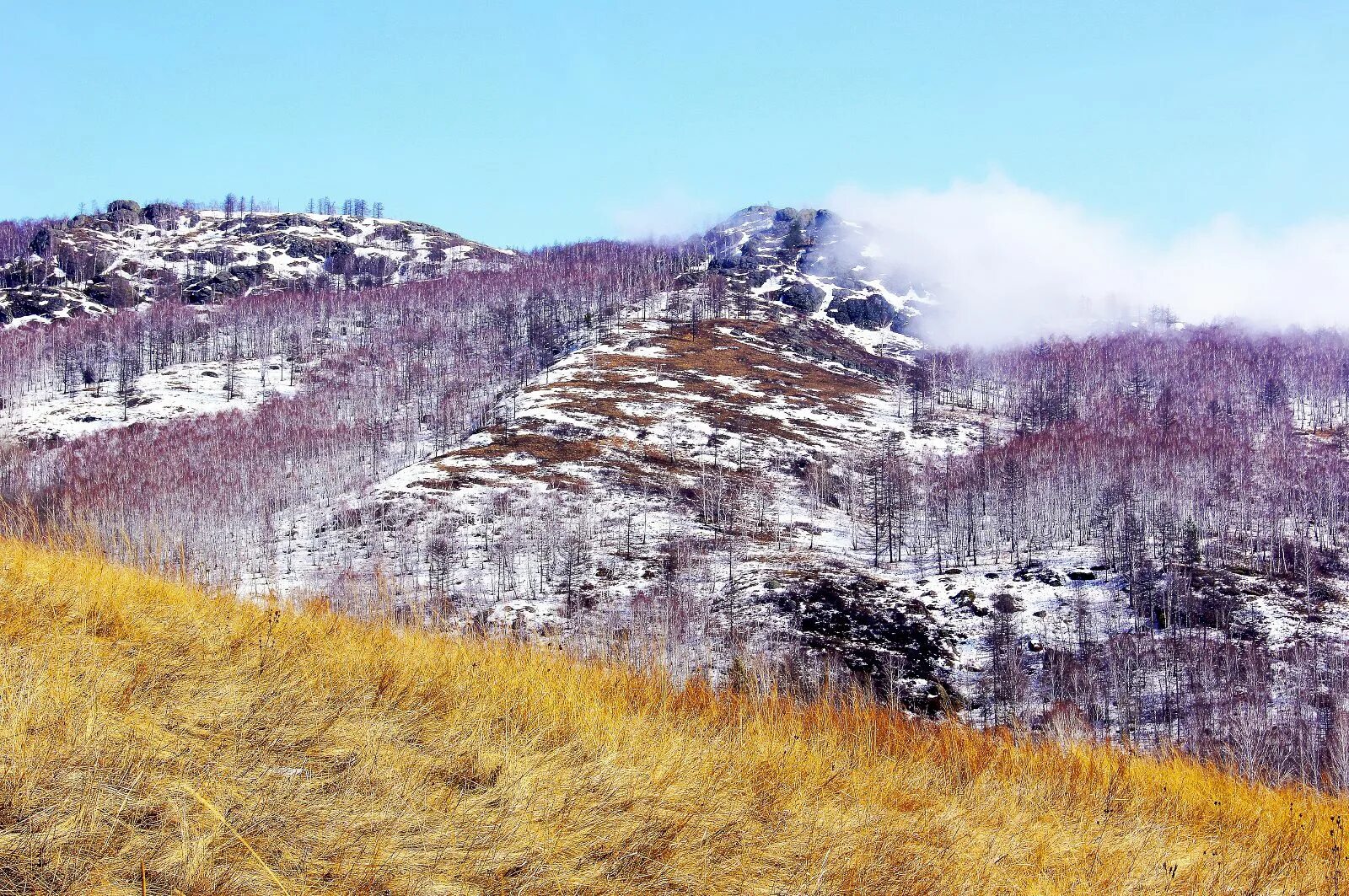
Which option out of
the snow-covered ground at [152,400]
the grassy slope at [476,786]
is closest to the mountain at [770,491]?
the snow-covered ground at [152,400]

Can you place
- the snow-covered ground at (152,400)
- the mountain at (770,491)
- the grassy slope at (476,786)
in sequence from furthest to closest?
the snow-covered ground at (152,400)
the mountain at (770,491)
the grassy slope at (476,786)

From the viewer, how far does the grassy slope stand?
11.0 ft

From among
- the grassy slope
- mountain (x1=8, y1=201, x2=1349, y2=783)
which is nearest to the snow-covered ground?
mountain (x1=8, y1=201, x2=1349, y2=783)

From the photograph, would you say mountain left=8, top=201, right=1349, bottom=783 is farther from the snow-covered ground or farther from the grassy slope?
the grassy slope

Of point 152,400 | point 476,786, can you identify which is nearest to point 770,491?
point 476,786

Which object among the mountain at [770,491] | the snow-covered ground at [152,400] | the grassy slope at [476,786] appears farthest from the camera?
the snow-covered ground at [152,400]

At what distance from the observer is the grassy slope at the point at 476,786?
11.0 feet

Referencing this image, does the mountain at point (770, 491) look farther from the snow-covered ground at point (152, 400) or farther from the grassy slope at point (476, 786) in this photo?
the grassy slope at point (476, 786)

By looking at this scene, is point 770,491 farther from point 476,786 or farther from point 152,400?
point 152,400

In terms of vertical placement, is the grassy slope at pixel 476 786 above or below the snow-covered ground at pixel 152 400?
below

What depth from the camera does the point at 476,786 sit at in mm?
4359

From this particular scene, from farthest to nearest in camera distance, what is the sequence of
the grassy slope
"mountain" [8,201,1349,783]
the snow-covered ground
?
the snow-covered ground < "mountain" [8,201,1349,783] < the grassy slope

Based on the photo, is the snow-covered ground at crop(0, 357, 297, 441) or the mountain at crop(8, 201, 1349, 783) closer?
the mountain at crop(8, 201, 1349, 783)

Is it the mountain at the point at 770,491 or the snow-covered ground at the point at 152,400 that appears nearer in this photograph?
the mountain at the point at 770,491
